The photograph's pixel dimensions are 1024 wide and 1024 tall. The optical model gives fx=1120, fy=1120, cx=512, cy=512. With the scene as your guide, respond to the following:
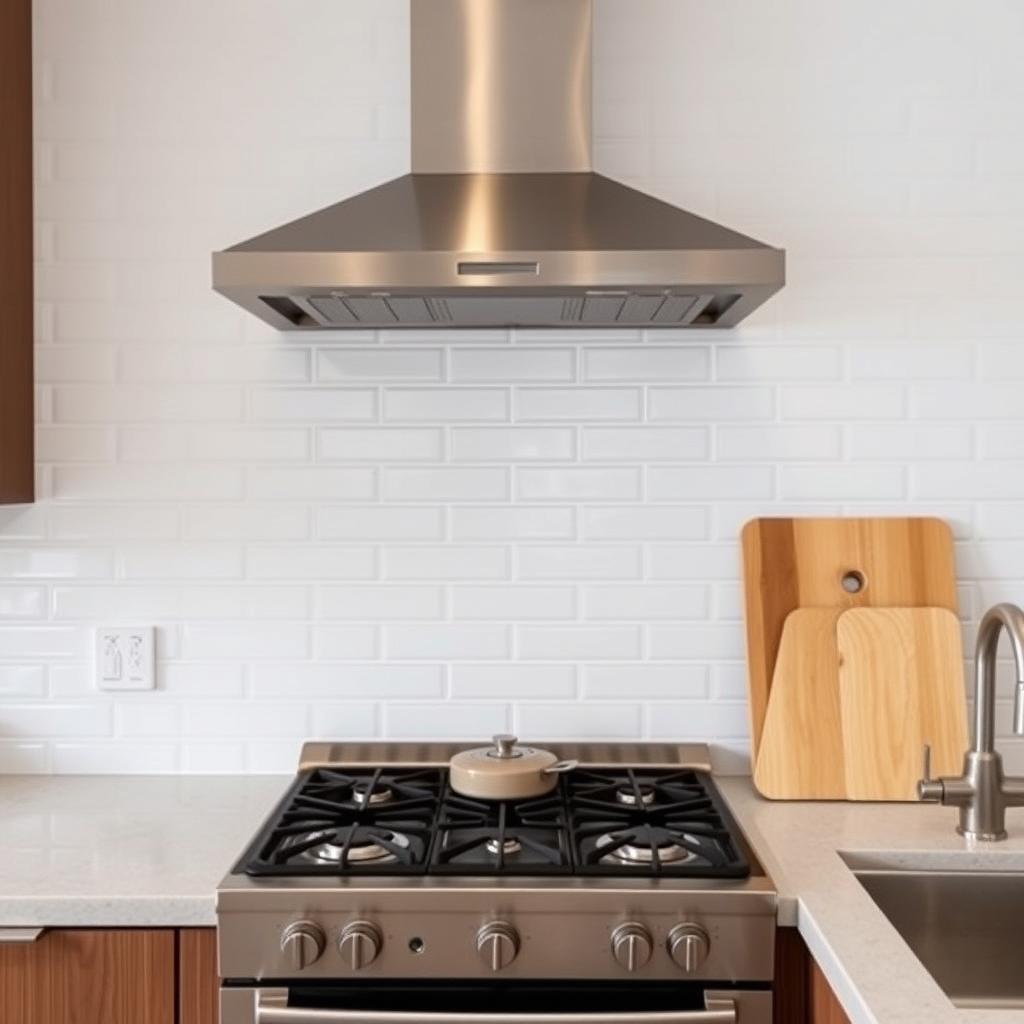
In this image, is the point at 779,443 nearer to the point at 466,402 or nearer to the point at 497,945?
the point at 466,402

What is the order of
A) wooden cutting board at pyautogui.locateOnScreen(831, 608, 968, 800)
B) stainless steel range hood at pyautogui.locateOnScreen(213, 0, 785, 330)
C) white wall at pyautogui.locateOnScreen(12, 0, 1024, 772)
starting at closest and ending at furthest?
stainless steel range hood at pyautogui.locateOnScreen(213, 0, 785, 330) < wooden cutting board at pyautogui.locateOnScreen(831, 608, 968, 800) < white wall at pyautogui.locateOnScreen(12, 0, 1024, 772)

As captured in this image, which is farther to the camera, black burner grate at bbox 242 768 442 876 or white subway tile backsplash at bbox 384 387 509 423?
white subway tile backsplash at bbox 384 387 509 423

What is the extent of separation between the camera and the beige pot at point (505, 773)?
1.80 m

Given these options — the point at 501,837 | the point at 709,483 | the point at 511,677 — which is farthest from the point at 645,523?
the point at 501,837

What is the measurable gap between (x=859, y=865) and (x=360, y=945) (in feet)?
2.50

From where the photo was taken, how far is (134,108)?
6.78 ft

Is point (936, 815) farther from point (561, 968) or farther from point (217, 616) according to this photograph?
point (217, 616)

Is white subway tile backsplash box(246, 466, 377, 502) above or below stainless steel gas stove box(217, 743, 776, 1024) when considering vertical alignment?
above

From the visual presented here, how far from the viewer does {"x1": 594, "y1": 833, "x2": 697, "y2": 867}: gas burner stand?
5.18ft

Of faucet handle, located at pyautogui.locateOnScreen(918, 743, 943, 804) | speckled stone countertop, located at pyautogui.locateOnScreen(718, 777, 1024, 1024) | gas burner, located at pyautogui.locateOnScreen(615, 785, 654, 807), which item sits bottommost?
speckled stone countertop, located at pyautogui.locateOnScreen(718, 777, 1024, 1024)

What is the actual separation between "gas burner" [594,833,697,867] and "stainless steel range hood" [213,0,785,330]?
0.80 m

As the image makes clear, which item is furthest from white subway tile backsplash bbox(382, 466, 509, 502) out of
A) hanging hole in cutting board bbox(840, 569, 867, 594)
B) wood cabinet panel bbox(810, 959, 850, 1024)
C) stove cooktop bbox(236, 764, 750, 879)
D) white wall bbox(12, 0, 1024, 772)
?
wood cabinet panel bbox(810, 959, 850, 1024)

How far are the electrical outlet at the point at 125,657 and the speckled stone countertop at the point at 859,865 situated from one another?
1.09m

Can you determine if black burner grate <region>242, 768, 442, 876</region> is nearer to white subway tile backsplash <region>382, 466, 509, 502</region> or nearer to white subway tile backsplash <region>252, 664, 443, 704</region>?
white subway tile backsplash <region>252, 664, 443, 704</region>
